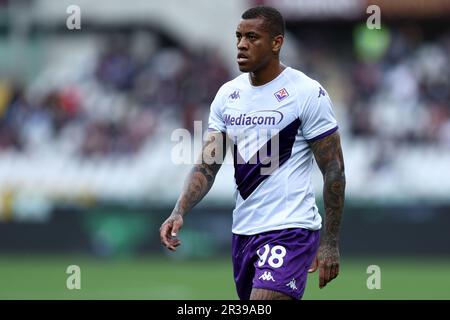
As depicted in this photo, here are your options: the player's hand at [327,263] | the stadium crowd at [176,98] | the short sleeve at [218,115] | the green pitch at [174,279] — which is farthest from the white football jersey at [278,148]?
the stadium crowd at [176,98]

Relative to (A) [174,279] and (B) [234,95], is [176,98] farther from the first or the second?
(B) [234,95]

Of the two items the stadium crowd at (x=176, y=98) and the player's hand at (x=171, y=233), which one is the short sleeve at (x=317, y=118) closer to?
the player's hand at (x=171, y=233)

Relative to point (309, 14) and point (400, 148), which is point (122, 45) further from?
point (400, 148)

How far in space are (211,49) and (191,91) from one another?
86.4 inches

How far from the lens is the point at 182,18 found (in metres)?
26.5

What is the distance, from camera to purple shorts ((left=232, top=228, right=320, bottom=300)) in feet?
26.1

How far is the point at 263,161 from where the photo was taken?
828 cm

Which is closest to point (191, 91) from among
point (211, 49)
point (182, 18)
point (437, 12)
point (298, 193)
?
point (211, 49)

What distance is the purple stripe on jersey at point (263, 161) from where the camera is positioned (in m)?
8.23

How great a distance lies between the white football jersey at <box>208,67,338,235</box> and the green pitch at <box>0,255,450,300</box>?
6.60 meters

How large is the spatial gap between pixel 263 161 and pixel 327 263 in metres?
0.92

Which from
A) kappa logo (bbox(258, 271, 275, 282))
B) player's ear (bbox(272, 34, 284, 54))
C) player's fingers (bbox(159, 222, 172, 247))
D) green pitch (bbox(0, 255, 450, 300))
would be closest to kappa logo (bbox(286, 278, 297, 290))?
kappa logo (bbox(258, 271, 275, 282))

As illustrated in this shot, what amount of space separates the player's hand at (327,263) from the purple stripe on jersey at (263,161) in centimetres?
70

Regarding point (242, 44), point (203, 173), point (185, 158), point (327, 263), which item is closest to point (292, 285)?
point (327, 263)
